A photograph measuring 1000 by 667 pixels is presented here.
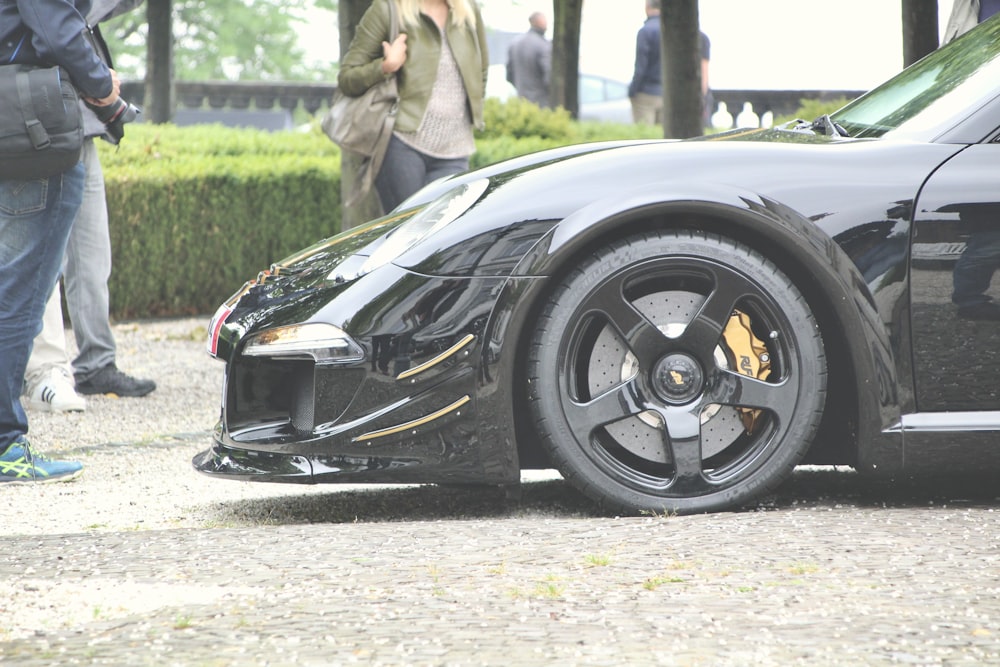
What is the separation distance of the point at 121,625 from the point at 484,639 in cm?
71

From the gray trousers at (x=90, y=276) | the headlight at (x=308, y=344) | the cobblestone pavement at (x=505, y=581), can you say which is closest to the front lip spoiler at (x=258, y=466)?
the cobblestone pavement at (x=505, y=581)

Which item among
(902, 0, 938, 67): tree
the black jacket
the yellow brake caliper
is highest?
(902, 0, 938, 67): tree

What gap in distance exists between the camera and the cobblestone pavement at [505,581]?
8.17 feet

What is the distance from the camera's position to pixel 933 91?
3.99m

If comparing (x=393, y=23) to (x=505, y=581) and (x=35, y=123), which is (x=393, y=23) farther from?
(x=505, y=581)

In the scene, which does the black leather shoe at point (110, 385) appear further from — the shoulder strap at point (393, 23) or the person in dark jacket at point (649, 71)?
the person in dark jacket at point (649, 71)

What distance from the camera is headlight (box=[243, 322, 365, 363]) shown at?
355cm

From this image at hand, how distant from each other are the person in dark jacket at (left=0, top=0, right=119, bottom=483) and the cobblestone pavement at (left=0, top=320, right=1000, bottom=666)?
395mm

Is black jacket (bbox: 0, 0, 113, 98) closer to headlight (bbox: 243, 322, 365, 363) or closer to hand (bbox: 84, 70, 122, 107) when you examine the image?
hand (bbox: 84, 70, 122, 107)

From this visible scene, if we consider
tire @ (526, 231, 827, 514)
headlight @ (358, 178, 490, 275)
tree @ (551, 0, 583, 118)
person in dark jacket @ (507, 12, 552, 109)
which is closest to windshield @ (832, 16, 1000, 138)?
tire @ (526, 231, 827, 514)

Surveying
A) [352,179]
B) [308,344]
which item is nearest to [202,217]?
[352,179]

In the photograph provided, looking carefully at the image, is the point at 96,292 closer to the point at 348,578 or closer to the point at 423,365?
the point at 423,365

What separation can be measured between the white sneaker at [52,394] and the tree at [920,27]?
514cm

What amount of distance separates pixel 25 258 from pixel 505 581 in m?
2.27
